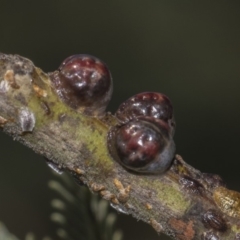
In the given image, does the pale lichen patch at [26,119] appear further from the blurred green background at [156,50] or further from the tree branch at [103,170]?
the blurred green background at [156,50]

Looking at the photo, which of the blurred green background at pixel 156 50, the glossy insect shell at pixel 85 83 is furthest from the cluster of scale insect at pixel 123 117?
the blurred green background at pixel 156 50

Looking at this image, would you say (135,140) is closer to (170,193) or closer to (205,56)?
(170,193)

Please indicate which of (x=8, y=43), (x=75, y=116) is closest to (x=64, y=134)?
(x=75, y=116)

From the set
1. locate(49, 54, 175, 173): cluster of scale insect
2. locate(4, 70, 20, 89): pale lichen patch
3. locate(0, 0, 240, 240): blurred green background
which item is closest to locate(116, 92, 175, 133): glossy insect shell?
locate(49, 54, 175, 173): cluster of scale insect

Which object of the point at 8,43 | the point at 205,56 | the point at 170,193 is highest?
the point at 170,193

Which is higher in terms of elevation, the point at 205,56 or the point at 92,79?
the point at 92,79

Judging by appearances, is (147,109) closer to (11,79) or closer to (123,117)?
(123,117)

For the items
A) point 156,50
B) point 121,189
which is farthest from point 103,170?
point 156,50
